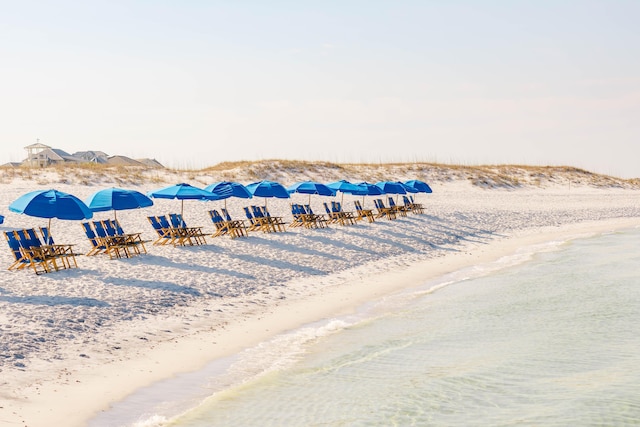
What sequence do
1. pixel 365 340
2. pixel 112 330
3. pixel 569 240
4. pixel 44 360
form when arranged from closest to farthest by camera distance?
1. pixel 44 360
2. pixel 112 330
3. pixel 365 340
4. pixel 569 240

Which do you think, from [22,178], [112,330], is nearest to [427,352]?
[112,330]

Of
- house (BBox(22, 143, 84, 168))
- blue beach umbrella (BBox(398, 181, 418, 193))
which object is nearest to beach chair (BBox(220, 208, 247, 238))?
blue beach umbrella (BBox(398, 181, 418, 193))

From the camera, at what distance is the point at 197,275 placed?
14703mm

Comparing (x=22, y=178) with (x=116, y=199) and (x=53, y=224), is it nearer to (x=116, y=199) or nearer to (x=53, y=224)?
(x=53, y=224)

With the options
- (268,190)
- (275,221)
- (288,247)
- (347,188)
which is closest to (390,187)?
(347,188)

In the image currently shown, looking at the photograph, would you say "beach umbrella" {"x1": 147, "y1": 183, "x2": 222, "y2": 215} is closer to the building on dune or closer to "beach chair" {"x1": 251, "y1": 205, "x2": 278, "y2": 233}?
"beach chair" {"x1": 251, "y1": 205, "x2": 278, "y2": 233}

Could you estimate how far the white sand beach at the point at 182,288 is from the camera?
28.1ft

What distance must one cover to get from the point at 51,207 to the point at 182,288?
3261mm

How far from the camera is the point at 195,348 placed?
10.1 meters

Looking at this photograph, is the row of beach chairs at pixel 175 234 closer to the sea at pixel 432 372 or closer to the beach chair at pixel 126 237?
the beach chair at pixel 126 237

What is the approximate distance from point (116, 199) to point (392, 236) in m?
10.6

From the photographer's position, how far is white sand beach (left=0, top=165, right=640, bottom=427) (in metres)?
8.57

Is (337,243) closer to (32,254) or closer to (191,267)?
(191,267)

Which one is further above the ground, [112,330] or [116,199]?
[116,199]
